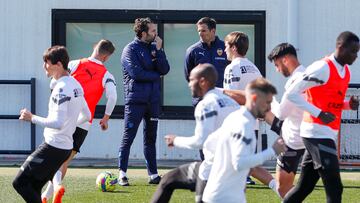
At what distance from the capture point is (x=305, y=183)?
9109mm

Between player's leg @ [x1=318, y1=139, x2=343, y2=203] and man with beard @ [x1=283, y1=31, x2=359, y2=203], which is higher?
man with beard @ [x1=283, y1=31, x2=359, y2=203]

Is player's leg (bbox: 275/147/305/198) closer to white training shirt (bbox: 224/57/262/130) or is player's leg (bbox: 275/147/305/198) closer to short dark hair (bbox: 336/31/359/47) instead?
white training shirt (bbox: 224/57/262/130)

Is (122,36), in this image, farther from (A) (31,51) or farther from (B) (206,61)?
(B) (206,61)

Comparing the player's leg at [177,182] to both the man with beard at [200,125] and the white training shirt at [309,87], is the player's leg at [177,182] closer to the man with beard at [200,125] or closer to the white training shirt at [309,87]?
the man with beard at [200,125]

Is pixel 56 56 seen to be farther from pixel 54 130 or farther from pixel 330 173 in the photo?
pixel 330 173

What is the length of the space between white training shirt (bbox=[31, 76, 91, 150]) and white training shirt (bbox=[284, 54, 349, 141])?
2.05 meters

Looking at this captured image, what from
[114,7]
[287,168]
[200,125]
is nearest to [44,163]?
[200,125]

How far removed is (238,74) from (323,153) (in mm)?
2052

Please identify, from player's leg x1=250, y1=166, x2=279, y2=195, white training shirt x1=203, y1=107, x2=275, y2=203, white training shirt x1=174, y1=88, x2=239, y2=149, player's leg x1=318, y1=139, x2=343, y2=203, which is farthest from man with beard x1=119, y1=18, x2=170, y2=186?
white training shirt x1=203, y1=107, x2=275, y2=203

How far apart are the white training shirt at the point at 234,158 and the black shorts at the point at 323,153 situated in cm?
164

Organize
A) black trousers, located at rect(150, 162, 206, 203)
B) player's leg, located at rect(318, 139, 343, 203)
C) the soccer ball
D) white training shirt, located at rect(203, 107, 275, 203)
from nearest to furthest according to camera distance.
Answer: white training shirt, located at rect(203, 107, 275, 203), black trousers, located at rect(150, 162, 206, 203), player's leg, located at rect(318, 139, 343, 203), the soccer ball

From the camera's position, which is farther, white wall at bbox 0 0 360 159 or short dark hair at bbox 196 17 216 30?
white wall at bbox 0 0 360 159

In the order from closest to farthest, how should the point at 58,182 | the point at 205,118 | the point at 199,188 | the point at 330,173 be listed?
the point at 205,118
the point at 199,188
the point at 330,173
the point at 58,182

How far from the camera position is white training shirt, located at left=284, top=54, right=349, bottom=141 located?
8.71 m
